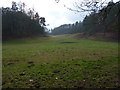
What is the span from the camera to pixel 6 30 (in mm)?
46938

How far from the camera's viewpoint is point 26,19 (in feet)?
Result: 167

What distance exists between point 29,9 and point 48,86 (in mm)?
57772

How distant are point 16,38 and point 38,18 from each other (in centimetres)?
2106

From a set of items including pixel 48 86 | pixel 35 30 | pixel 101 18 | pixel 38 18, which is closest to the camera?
pixel 48 86

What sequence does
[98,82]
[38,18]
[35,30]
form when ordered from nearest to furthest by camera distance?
[98,82] < [35,30] < [38,18]

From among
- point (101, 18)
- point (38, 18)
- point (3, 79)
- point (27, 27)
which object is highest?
point (38, 18)

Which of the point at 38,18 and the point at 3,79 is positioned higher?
the point at 38,18

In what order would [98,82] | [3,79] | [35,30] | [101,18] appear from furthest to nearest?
[35,30]
[101,18]
[3,79]
[98,82]

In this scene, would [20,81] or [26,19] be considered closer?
[20,81]

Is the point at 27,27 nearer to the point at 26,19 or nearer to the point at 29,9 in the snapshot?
the point at 26,19

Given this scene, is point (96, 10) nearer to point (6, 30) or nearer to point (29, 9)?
point (6, 30)

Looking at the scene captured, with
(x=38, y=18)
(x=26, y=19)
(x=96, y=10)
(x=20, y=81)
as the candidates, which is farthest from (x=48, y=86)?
(x=38, y=18)

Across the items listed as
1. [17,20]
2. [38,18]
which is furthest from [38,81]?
[38,18]

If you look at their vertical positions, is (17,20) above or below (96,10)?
above
